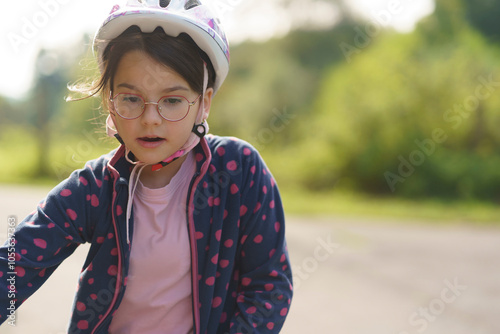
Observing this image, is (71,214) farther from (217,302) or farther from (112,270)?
(217,302)

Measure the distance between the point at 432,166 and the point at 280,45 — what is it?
279 inches

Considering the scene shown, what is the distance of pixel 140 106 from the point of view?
1.54m

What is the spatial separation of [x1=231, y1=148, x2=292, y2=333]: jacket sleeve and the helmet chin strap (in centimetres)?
17

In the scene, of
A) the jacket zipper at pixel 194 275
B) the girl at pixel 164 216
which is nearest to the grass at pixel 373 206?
the girl at pixel 164 216

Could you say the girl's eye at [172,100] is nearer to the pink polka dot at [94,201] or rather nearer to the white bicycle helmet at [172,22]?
the white bicycle helmet at [172,22]

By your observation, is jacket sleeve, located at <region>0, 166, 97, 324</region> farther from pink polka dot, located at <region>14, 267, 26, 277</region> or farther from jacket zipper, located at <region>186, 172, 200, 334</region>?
jacket zipper, located at <region>186, 172, 200, 334</region>

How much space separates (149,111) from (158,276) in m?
0.47

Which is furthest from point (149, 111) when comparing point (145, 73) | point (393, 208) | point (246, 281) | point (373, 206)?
point (373, 206)

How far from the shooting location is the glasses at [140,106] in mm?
1534

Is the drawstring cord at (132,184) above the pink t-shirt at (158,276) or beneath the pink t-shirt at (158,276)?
above

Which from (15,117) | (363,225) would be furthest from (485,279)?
(15,117)

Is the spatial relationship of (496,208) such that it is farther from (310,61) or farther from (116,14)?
(116,14)

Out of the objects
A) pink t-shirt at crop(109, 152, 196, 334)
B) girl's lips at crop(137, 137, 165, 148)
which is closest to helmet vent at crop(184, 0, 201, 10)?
girl's lips at crop(137, 137, 165, 148)

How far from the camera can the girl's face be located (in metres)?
1.53
